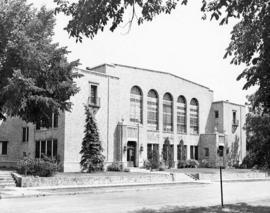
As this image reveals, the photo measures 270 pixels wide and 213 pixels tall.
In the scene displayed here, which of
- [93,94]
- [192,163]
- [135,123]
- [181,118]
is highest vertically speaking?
[93,94]

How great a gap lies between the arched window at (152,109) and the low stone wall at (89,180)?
13968mm

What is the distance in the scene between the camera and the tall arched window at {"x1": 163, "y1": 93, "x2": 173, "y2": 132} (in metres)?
49.6

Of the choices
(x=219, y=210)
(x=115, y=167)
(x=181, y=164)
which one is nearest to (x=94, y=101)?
(x=115, y=167)

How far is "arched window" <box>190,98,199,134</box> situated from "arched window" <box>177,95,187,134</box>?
140 cm

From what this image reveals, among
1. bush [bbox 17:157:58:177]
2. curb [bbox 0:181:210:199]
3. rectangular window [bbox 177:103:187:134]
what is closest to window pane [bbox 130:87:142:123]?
rectangular window [bbox 177:103:187:134]

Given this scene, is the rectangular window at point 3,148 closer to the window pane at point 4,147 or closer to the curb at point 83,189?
the window pane at point 4,147

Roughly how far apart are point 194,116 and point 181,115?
2616 millimetres

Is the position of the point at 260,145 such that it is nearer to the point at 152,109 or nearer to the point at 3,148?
the point at 152,109

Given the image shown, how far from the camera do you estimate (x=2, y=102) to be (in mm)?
25172

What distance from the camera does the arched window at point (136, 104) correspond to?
1801 inches

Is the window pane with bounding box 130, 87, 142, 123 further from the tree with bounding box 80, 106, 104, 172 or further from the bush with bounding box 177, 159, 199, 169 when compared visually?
the tree with bounding box 80, 106, 104, 172

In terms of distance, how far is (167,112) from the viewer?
49.9 m

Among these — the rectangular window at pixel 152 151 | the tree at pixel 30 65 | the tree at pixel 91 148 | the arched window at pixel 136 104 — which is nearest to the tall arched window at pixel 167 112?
the rectangular window at pixel 152 151

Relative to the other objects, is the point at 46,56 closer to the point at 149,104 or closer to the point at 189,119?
the point at 149,104
